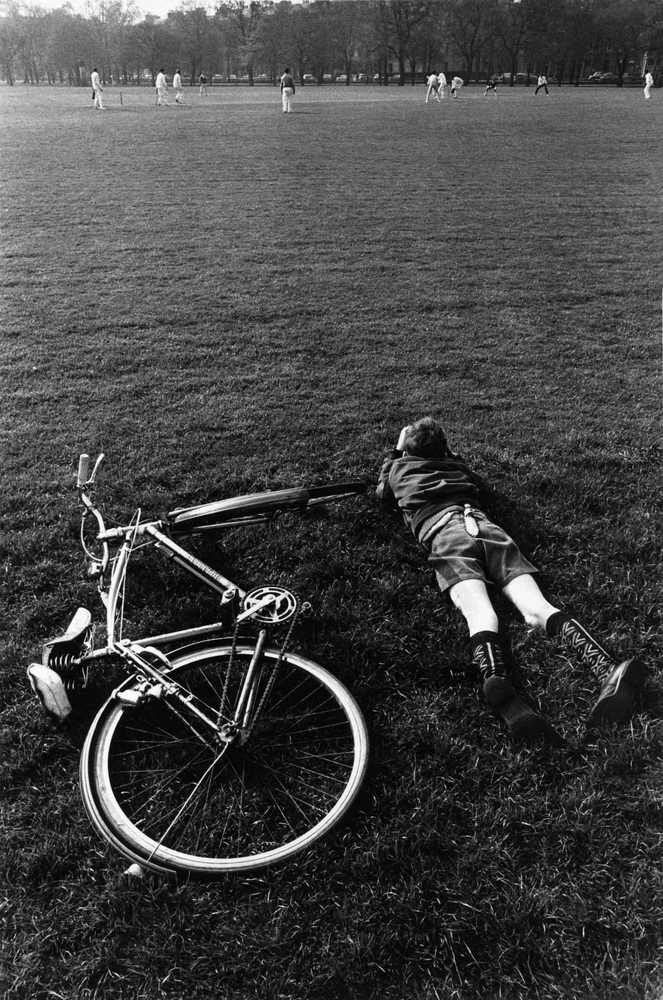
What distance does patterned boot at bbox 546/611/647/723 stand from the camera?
3779mm

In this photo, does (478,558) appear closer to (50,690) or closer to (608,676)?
(608,676)

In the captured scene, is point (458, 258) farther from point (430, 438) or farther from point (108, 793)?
point (108, 793)

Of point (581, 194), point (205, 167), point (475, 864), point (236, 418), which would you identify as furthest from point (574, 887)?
point (205, 167)

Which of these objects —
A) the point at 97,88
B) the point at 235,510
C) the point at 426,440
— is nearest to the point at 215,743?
the point at 235,510

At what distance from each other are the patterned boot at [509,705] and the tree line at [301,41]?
91872 mm

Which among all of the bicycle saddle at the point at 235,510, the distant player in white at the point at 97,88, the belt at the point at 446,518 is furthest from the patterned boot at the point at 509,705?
the distant player in white at the point at 97,88

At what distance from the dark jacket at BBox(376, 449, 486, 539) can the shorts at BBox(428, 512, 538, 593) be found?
1.20 ft

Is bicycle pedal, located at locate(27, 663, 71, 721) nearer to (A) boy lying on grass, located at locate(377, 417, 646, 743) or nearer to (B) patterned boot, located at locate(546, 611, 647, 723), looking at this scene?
(A) boy lying on grass, located at locate(377, 417, 646, 743)

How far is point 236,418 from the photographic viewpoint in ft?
24.6

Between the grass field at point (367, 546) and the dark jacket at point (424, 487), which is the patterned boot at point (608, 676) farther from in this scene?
the dark jacket at point (424, 487)

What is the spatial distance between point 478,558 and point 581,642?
920 mm

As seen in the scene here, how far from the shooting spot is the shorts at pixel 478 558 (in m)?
4.68

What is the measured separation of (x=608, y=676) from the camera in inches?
155

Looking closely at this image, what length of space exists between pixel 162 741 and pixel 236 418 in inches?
172
